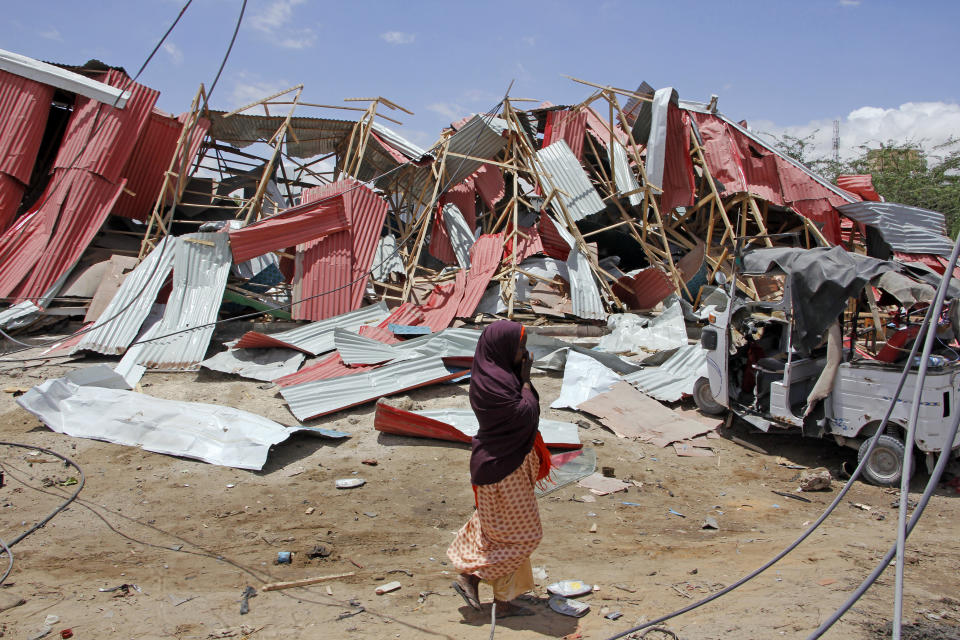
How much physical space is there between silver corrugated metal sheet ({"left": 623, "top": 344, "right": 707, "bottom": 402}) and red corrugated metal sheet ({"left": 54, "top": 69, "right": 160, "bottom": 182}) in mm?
9300

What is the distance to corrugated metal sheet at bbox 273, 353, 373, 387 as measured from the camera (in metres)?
7.59

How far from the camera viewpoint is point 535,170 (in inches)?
454

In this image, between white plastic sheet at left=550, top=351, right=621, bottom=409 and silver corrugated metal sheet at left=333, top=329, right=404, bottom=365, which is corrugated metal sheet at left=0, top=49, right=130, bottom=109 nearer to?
silver corrugated metal sheet at left=333, top=329, right=404, bottom=365

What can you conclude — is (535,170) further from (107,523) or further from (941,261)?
(107,523)

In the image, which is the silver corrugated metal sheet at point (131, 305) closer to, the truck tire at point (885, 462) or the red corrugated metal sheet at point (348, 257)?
the red corrugated metal sheet at point (348, 257)

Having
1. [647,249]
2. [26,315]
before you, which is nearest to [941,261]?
[647,249]

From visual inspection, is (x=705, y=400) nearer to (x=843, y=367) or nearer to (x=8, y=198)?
(x=843, y=367)

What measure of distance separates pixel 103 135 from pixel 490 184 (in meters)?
6.98

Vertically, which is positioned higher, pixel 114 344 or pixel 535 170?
pixel 535 170

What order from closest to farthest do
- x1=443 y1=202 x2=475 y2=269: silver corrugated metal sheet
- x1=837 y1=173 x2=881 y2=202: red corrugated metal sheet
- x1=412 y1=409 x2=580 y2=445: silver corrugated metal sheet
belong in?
x1=412 y1=409 x2=580 y2=445: silver corrugated metal sheet → x1=443 y1=202 x2=475 y2=269: silver corrugated metal sheet → x1=837 y1=173 x2=881 y2=202: red corrugated metal sheet

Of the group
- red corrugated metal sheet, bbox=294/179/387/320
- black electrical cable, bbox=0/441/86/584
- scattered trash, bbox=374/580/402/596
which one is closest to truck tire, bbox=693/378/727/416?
scattered trash, bbox=374/580/402/596

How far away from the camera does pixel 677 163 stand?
40.9ft

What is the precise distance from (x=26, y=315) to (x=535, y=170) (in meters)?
8.32

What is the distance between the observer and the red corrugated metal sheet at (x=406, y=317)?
30.5 ft
